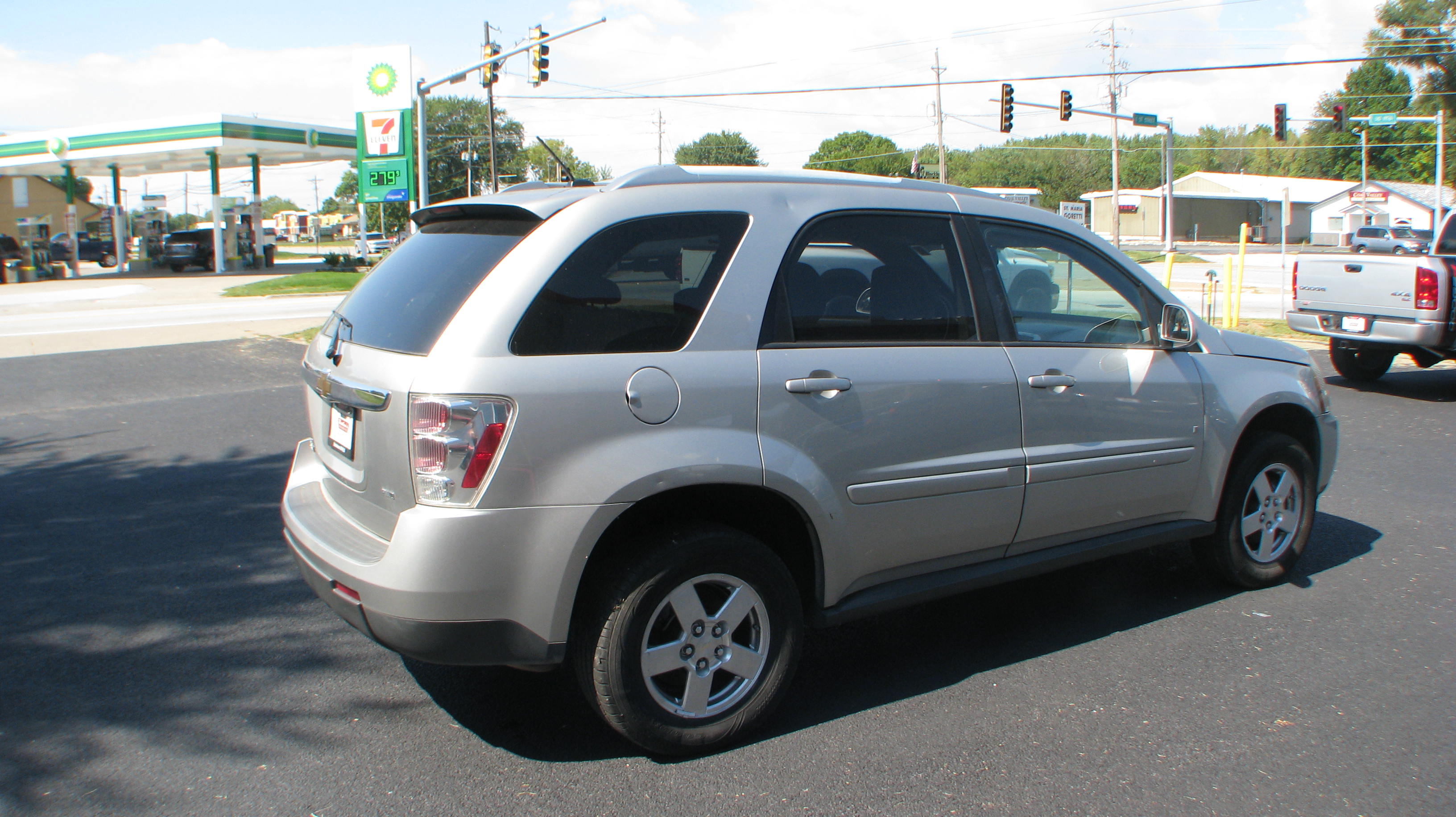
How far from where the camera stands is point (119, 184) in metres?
41.8

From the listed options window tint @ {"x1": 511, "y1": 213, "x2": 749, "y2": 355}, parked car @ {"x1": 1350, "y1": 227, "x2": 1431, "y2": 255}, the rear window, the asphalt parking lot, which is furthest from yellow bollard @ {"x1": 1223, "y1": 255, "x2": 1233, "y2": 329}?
parked car @ {"x1": 1350, "y1": 227, "x2": 1431, "y2": 255}

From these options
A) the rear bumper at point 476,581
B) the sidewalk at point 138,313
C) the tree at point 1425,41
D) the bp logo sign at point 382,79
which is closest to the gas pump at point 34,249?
the sidewalk at point 138,313

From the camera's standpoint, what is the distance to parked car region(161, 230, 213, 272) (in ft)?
123

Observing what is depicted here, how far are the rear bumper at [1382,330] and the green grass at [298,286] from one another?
21269 millimetres

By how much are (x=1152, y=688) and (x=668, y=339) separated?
7.13ft

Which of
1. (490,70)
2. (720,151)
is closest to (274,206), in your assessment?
(720,151)

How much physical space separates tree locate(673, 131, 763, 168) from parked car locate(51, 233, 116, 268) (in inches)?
2301

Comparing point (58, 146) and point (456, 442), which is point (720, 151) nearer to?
point (58, 146)

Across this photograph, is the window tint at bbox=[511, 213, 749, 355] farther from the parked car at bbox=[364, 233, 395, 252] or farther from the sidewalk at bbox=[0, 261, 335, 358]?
the parked car at bbox=[364, 233, 395, 252]

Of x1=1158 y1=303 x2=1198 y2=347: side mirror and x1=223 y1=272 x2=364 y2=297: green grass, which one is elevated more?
x1=223 y1=272 x2=364 y2=297: green grass

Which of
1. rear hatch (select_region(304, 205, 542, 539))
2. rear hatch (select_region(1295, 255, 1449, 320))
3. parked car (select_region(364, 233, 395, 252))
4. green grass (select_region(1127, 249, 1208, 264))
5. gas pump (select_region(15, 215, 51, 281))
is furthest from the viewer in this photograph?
parked car (select_region(364, 233, 395, 252))

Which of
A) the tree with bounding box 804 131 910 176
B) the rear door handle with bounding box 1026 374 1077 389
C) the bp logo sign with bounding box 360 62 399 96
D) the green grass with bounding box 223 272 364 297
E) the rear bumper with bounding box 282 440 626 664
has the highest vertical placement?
the tree with bounding box 804 131 910 176

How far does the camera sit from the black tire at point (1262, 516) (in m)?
4.57

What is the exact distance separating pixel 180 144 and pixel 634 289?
37.1 metres
